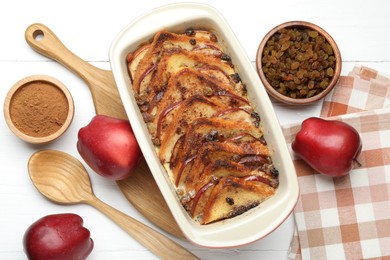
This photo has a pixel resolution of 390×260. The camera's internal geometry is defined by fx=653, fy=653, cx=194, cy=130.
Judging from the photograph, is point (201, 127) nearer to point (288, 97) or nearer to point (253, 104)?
point (253, 104)

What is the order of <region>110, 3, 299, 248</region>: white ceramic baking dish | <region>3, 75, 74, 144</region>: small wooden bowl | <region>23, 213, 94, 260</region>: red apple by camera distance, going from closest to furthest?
<region>110, 3, 299, 248</region>: white ceramic baking dish < <region>23, 213, 94, 260</region>: red apple < <region>3, 75, 74, 144</region>: small wooden bowl

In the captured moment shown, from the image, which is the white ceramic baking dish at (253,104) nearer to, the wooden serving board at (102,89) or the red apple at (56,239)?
the wooden serving board at (102,89)

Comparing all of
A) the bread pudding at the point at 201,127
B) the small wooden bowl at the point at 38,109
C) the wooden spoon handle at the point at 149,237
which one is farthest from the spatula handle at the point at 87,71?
the wooden spoon handle at the point at 149,237

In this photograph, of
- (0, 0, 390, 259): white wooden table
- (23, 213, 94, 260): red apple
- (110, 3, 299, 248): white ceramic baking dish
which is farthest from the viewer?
(0, 0, 390, 259): white wooden table

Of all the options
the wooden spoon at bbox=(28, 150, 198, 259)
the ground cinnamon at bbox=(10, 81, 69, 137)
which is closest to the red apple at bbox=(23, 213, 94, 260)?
the wooden spoon at bbox=(28, 150, 198, 259)

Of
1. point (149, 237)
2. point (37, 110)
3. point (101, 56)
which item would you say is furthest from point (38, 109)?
point (149, 237)

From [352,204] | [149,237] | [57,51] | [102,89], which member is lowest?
[352,204]

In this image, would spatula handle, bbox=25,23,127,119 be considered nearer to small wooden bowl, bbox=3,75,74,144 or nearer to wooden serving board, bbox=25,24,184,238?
wooden serving board, bbox=25,24,184,238
